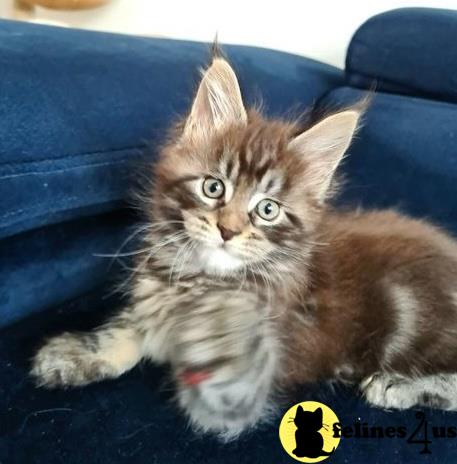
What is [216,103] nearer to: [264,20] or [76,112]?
[76,112]

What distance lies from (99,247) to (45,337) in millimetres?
293

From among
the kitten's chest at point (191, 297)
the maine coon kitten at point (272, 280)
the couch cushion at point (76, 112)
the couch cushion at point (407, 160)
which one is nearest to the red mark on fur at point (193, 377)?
the maine coon kitten at point (272, 280)

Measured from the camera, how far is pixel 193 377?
899 mm

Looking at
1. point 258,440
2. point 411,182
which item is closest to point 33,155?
point 258,440

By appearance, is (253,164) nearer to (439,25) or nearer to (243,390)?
(243,390)

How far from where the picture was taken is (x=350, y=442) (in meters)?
0.90

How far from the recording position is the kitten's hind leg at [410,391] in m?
1.00

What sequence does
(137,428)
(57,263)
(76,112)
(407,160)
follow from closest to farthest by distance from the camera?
(137,428) < (76,112) < (57,263) < (407,160)

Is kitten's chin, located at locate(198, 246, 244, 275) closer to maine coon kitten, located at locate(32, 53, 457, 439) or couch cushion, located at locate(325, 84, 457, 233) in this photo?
maine coon kitten, located at locate(32, 53, 457, 439)

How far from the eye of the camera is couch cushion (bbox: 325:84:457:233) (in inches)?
61.4

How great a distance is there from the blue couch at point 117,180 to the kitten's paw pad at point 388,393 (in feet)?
0.07

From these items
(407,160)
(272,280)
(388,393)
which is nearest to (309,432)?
(388,393)

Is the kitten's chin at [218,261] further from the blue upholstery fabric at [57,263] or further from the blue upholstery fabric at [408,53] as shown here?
the blue upholstery fabric at [408,53]

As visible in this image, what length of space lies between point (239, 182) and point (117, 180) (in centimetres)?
29
